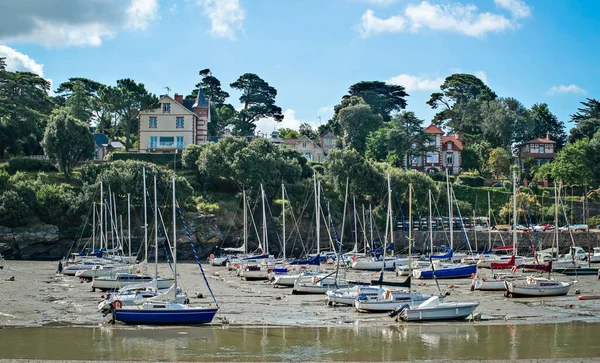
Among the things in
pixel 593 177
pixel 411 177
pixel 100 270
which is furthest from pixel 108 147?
pixel 593 177

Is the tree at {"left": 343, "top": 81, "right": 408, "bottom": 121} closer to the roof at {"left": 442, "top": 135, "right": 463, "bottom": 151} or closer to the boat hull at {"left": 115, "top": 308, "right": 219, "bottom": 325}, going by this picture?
the roof at {"left": 442, "top": 135, "right": 463, "bottom": 151}

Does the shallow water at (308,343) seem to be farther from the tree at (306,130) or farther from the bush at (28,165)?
the tree at (306,130)

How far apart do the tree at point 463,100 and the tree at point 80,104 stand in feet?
207

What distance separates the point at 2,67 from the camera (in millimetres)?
105625

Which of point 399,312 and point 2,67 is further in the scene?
point 2,67

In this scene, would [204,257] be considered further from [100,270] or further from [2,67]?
[2,67]

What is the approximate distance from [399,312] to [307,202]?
49420mm

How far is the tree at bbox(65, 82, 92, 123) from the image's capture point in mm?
116062

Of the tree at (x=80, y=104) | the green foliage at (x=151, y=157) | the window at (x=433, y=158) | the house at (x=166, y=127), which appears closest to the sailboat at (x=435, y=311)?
the green foliage at (x=151, y=157)

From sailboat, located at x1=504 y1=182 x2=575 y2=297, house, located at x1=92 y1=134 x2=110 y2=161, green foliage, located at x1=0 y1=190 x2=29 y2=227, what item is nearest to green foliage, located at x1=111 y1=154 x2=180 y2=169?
house, located at x1=92 y1=134 x2=110 y2=161

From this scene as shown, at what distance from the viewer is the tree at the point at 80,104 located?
11606 centimetres

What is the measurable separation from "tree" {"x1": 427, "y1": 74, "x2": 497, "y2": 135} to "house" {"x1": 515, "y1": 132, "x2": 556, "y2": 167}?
28.5 ft

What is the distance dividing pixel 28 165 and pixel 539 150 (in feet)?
266

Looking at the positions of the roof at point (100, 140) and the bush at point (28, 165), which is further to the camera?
the roof at point (100, 140)
